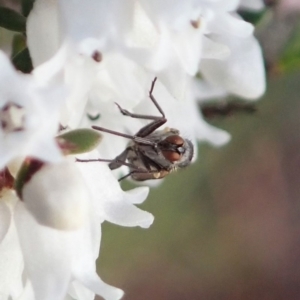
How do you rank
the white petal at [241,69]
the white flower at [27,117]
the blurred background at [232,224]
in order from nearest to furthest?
the white flower at [27,117] → the white petal at [241,69] → the blurred background at [232,224]

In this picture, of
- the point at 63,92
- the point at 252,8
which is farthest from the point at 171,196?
the point at 63,92

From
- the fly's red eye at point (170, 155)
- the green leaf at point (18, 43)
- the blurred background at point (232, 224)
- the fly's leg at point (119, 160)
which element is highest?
the green leaf at point (18, 43)

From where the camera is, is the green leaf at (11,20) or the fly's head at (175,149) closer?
the green leaf at (11,20)

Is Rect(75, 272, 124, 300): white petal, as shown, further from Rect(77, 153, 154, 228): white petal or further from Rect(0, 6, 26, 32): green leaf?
Rect(0, 6, 26, 32): green leaf

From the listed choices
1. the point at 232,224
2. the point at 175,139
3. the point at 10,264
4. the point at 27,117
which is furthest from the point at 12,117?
the point at 232,224

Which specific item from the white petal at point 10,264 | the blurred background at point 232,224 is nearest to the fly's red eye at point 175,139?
the white petal at point 10,264

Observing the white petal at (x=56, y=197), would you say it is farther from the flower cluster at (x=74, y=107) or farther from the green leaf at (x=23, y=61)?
the green leaf at (x=23, y=61)

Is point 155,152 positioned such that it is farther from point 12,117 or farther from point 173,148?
point 12,117
